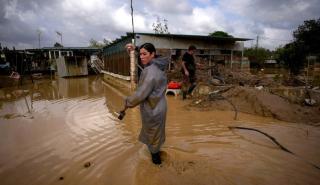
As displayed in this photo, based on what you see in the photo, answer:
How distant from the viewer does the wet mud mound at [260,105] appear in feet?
17.7

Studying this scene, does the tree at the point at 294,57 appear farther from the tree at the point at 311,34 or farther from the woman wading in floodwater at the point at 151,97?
the woman wading in floodwater at the point at 151,97

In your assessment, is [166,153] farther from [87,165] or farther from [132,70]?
[132,70]

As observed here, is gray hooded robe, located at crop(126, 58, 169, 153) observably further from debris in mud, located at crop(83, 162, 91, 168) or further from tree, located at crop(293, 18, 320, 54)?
tree, located at crop(293, 18, 320, 54)

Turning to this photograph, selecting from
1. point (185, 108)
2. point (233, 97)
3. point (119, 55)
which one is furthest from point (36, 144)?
point (119, 55)

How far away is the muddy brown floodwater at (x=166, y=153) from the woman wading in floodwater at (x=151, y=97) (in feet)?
1.97

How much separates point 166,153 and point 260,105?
12.4 feet

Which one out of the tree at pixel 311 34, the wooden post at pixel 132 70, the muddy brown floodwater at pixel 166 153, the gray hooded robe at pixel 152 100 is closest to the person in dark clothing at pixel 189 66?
the muddy brown floodwater at pixel 166 153

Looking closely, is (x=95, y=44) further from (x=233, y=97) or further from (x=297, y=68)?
(x=233, y=97)

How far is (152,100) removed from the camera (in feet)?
8.98

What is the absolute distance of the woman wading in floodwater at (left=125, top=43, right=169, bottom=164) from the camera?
265cm

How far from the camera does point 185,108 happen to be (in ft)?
22.2

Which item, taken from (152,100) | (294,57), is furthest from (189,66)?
(294,57)

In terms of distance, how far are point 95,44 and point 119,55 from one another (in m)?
37.2

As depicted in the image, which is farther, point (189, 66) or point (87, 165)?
point (189, 66)
